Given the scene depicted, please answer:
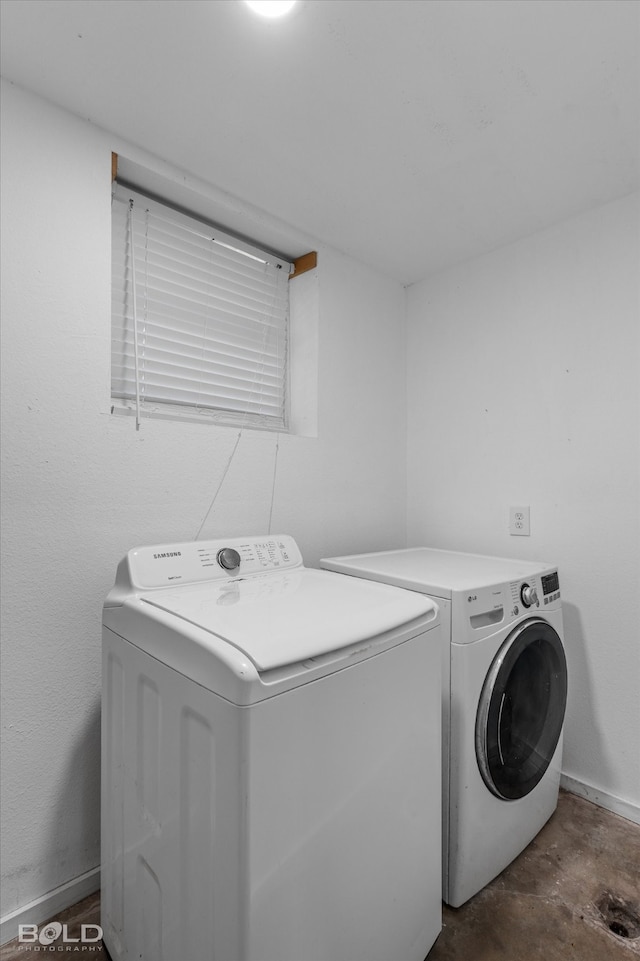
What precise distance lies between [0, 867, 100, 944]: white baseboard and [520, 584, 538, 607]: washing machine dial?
148cm

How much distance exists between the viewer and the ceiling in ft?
3.57

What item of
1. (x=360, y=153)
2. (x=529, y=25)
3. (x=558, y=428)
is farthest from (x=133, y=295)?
(x=558, y=428)

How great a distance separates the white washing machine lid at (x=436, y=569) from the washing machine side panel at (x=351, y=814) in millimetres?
289

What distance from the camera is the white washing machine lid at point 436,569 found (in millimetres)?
1388

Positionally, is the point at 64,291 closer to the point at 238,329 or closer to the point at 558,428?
the point at 238,329

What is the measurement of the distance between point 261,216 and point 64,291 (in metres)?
0.84

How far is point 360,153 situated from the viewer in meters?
1.51

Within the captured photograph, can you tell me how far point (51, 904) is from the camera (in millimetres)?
1260

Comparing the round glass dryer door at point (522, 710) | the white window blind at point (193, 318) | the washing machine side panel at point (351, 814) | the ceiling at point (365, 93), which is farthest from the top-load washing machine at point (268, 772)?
the ceiling at point (365, 93)

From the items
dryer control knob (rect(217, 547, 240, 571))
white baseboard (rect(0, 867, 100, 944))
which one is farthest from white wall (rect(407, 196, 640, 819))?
white baseboard (rect(0, 867, 100, 944))

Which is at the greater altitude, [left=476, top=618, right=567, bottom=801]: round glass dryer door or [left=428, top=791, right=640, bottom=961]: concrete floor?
[left=476, top=618, right=567, bottom=801]: round glass dryer door

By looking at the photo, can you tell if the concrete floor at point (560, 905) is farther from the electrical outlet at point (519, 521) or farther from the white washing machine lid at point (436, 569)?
the electrical outlet at point (519, 521)

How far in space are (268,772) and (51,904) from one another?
3.41ft

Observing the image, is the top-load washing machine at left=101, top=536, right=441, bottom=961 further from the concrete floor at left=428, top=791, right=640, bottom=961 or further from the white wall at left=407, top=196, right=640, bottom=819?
the white wall at left=407, top=196, right=640, bottom=819
